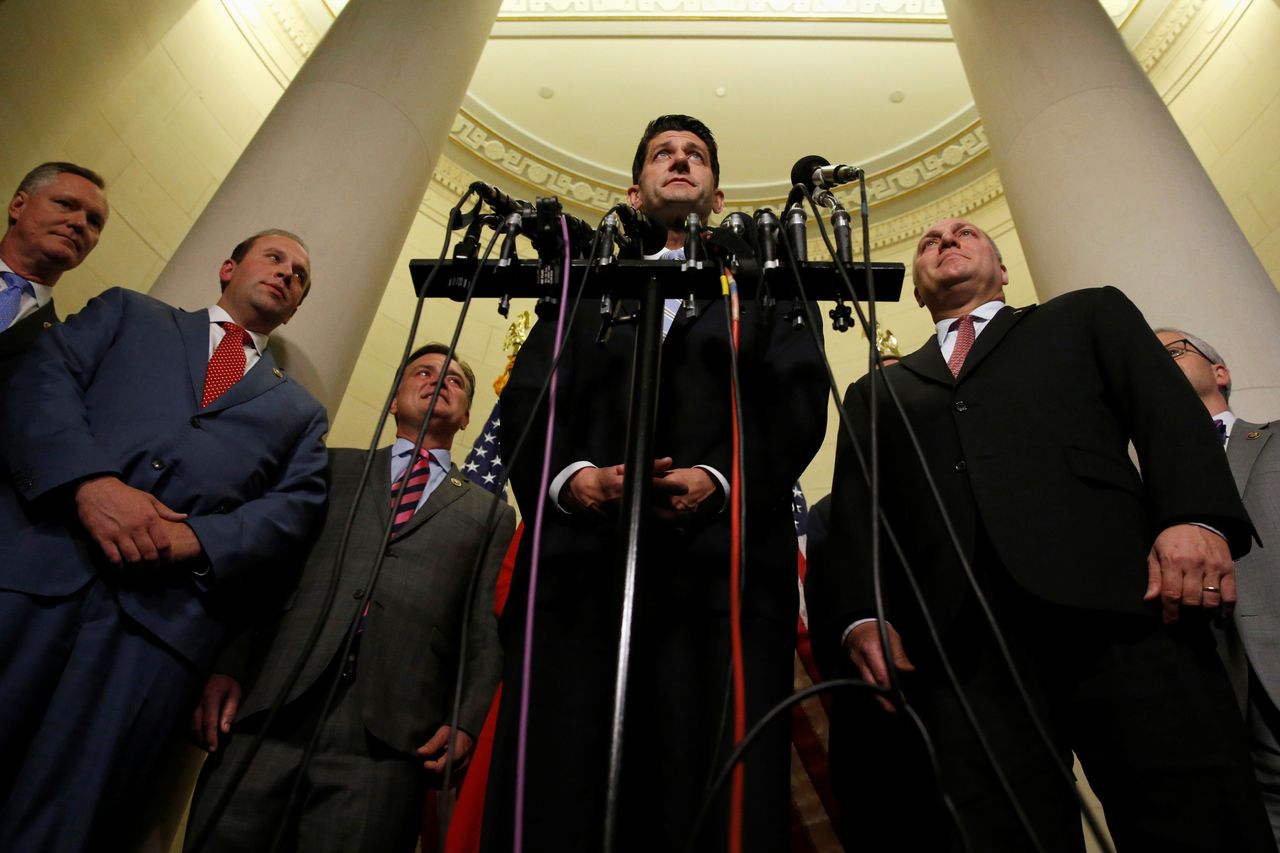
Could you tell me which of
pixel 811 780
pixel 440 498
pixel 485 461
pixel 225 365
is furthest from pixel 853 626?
pixel 485 461

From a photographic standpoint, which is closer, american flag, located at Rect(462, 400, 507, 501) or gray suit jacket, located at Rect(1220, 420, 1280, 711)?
gray suit jacket, located at Rect(1220, 420, 1280, 711)

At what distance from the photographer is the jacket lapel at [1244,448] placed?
5.89 feet

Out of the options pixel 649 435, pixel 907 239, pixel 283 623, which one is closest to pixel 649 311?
pixel 649 435

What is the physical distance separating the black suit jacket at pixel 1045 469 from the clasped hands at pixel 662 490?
11.7 inches

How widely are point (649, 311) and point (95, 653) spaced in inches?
42.8

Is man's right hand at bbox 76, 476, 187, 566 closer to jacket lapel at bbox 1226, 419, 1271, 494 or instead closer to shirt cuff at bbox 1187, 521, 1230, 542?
shirt cuff at bbox 1187, 521, 1230, 542

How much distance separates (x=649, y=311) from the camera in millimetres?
1234

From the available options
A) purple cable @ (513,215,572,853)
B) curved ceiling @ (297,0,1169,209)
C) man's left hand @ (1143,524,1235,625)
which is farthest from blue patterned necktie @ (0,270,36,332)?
curved ceiling @ (297,0,1169,209)

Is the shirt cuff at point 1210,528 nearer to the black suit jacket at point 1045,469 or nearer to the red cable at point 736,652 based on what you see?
the black suit jacket at point 1045,469

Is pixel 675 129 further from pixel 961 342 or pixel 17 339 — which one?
pixel 17 339

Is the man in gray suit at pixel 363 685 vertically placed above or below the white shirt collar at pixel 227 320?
below

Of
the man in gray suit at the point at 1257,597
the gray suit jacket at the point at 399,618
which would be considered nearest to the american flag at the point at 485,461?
the gray suit jacket at the point at 399,618

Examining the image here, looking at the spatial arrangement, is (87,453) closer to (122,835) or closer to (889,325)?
(122,835)

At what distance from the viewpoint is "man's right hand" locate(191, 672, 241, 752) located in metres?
1.61
